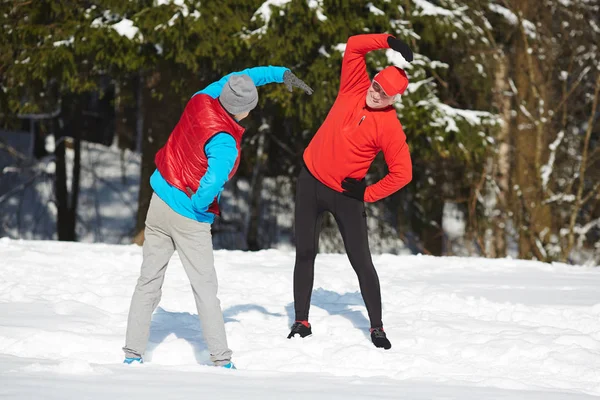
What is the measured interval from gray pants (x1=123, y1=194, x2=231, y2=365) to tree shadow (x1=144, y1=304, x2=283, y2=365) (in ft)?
1.44

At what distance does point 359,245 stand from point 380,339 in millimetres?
559

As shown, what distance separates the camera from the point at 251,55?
1042 centimetres

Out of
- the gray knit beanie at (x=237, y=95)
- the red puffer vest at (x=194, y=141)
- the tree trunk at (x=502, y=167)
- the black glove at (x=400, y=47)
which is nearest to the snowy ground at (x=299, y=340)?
the red puffer vest at (x=194, y=141)

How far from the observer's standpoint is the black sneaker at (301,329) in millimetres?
5301

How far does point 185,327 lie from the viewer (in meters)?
5.58

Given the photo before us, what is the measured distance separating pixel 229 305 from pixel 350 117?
1.96 m

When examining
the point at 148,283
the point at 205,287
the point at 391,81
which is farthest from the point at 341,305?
the point at 148,283

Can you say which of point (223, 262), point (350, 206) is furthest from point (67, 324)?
point (223, 262)

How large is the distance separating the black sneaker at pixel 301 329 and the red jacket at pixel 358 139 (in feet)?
2.82

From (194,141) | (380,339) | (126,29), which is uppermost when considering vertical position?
(126,29)

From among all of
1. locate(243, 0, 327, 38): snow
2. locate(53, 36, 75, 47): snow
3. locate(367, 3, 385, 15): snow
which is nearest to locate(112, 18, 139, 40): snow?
locate(53, 36, 75, 47): snow

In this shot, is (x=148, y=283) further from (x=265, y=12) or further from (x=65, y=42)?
(x=65, y=42)

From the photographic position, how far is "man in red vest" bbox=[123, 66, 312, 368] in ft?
13.6

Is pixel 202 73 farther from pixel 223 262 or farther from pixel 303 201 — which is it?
pixel 303 201
